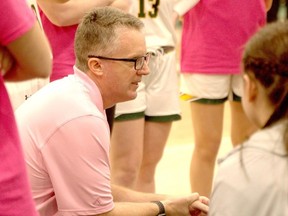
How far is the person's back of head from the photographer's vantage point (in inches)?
82.4

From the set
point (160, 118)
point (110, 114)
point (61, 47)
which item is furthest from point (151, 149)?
point (61, 47)

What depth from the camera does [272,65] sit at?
1.49 meters

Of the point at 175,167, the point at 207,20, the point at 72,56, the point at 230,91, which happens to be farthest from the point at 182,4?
the point at 175,167

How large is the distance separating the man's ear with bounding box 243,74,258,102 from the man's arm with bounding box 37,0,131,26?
3.58ft

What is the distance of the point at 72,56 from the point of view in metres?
2.63

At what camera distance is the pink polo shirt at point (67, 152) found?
75.5 inches

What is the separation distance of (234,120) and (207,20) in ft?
1.68

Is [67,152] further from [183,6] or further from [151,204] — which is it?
[183,6]

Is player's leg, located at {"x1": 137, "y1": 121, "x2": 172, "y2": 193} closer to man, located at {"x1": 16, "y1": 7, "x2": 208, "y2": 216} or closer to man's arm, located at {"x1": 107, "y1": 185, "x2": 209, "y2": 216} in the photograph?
man's arm, located at {"x1": 107, "y1": 185, "x2": 209, "y2": 216}

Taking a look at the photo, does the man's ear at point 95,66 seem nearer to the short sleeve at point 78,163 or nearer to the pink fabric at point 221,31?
the short sleeve at point 78,163

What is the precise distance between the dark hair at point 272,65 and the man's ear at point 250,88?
1cm

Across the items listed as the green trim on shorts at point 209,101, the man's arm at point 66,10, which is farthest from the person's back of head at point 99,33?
the green trim on shorts at point 209,101

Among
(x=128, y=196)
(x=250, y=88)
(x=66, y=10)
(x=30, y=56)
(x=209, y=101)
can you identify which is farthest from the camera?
(x=209, y=101)

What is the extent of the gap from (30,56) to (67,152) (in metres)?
0.56
